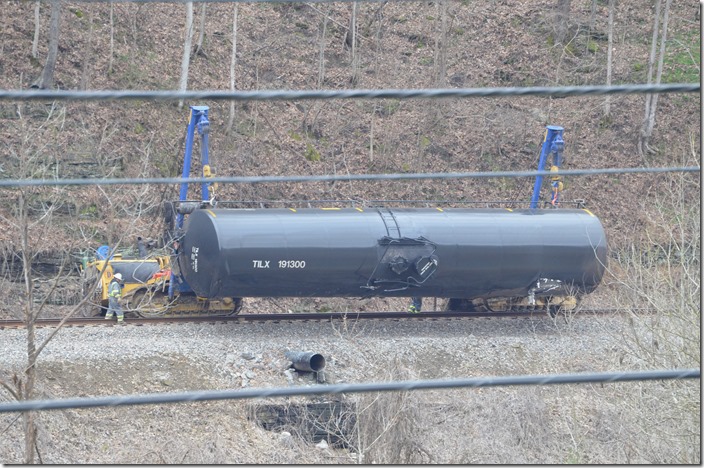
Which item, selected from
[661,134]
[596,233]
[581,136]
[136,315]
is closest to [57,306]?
[136,315]

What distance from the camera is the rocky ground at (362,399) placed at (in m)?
13.3

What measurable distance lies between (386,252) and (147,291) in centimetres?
549

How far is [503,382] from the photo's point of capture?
3.03 meters

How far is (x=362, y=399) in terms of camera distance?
1423 cm

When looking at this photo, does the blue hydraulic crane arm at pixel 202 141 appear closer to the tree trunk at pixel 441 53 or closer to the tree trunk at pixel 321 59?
the tree trunk at pixel 321 59

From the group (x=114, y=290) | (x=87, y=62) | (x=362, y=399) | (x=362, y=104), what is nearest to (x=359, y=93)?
(x=362, y=399)

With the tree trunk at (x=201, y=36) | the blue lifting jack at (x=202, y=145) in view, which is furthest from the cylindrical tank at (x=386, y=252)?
the tree trunk at (x=201, y=36)

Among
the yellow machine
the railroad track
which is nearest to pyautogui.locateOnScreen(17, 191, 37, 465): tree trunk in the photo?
the railroad track

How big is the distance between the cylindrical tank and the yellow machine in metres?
0.90

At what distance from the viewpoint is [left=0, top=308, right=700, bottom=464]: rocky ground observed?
13.3m

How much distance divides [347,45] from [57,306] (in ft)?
55.4

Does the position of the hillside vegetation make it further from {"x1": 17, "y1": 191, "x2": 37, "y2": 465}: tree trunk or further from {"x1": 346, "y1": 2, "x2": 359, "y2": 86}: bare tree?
{"x1": 17, "y1": 191, "x2": 37, "y2": 465}: tree trunk

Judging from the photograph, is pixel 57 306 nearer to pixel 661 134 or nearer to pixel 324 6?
pixel 324 6

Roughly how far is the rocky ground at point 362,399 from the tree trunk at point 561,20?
19020 mm
